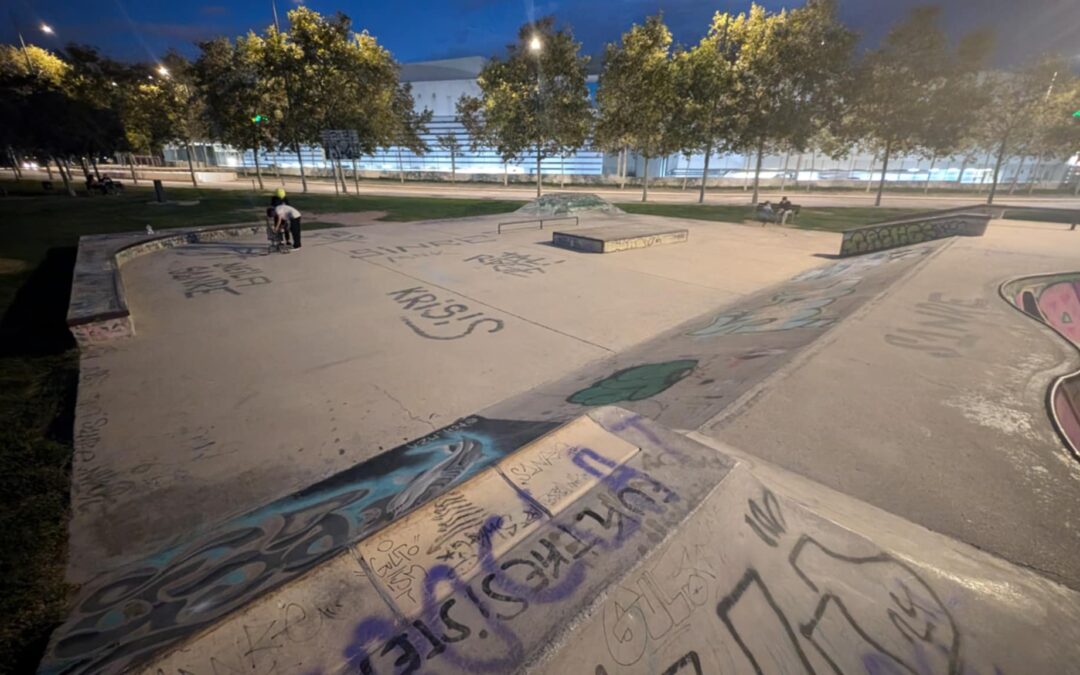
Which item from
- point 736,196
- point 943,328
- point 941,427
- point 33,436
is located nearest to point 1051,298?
point 943,328

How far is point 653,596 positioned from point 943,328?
640 cm

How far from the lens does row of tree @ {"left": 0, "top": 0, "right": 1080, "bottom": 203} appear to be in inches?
976

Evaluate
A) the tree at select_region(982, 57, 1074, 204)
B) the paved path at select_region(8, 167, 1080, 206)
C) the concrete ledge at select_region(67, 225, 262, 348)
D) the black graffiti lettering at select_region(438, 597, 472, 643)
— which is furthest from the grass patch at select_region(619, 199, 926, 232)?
the black graffiti lettering at select_region(438, 597, 472, 643)

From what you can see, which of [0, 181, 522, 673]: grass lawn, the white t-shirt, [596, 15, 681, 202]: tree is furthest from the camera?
[596, 15, 681, 202]: tree

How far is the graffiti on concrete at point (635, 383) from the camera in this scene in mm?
5145

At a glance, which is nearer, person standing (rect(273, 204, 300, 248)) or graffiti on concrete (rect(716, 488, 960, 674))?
graffiti on concrete (rect(716, 488, 960, 674))

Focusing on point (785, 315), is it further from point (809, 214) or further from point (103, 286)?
point (809, 214)

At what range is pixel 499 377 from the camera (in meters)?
6.07

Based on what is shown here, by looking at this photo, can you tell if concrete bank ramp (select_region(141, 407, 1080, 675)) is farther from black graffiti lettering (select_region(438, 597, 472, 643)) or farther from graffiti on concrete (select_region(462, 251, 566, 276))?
graffiti on concrete (select_region(462, 251, 566, 276))

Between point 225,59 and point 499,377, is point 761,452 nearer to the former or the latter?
point 499,377

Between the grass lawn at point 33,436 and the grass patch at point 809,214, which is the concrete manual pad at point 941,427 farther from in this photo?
the grass patch at point 809,214

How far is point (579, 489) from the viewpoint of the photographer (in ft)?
9.74

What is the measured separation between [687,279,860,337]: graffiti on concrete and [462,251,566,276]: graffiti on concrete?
5208 mm

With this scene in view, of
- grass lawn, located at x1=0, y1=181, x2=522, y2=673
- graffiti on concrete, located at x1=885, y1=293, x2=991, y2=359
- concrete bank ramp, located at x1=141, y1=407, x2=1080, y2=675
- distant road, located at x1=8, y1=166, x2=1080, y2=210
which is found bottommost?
grass lawn, located at x1=0, y1=181, x2=522, y2=673
